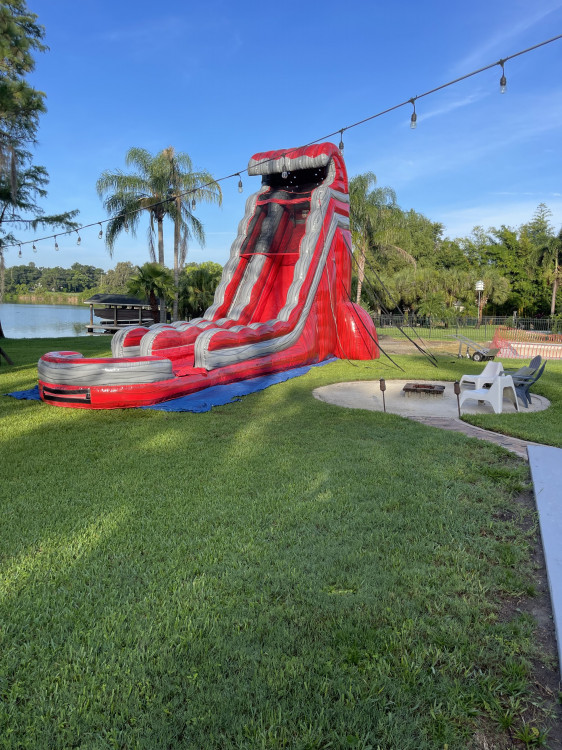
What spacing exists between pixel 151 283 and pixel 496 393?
16721mm

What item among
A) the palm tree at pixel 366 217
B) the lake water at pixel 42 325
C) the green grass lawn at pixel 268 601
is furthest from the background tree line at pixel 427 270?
the green grass lawn at pixel 268 601

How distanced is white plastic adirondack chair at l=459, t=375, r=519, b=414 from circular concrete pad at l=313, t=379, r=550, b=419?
0.55 ft

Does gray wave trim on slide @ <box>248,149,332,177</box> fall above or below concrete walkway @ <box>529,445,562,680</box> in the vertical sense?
above

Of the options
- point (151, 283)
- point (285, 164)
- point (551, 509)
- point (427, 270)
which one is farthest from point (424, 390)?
point (427, 270)

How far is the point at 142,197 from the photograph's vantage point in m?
24.3

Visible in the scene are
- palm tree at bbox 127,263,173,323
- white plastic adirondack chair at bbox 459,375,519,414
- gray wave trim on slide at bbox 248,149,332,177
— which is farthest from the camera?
palm tree at bbox 127,263,173,323

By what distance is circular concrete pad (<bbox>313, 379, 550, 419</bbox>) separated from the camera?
777 cm

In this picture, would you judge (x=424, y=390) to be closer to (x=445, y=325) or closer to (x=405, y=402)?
(x=405, y=402)

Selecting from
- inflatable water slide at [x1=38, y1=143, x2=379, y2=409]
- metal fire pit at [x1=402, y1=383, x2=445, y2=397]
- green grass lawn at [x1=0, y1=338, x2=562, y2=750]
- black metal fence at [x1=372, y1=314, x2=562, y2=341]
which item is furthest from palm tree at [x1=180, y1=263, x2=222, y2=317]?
green grass lawn at [x1=0, y1=338, x2=562, y2=750]

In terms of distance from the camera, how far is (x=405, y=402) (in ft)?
27.9

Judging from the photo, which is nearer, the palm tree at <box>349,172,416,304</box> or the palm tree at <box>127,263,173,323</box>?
the palm tree at <box>127,263,173,323</box>

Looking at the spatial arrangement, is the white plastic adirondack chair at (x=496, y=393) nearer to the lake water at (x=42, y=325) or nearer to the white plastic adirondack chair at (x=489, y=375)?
the white plastic adirondack chair at (x=489, y=375)

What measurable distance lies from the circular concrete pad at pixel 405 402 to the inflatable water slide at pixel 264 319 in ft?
5.87

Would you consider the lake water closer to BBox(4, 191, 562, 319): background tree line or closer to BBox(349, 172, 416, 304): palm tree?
BBox(4, 191, 562, 319): background tree line
